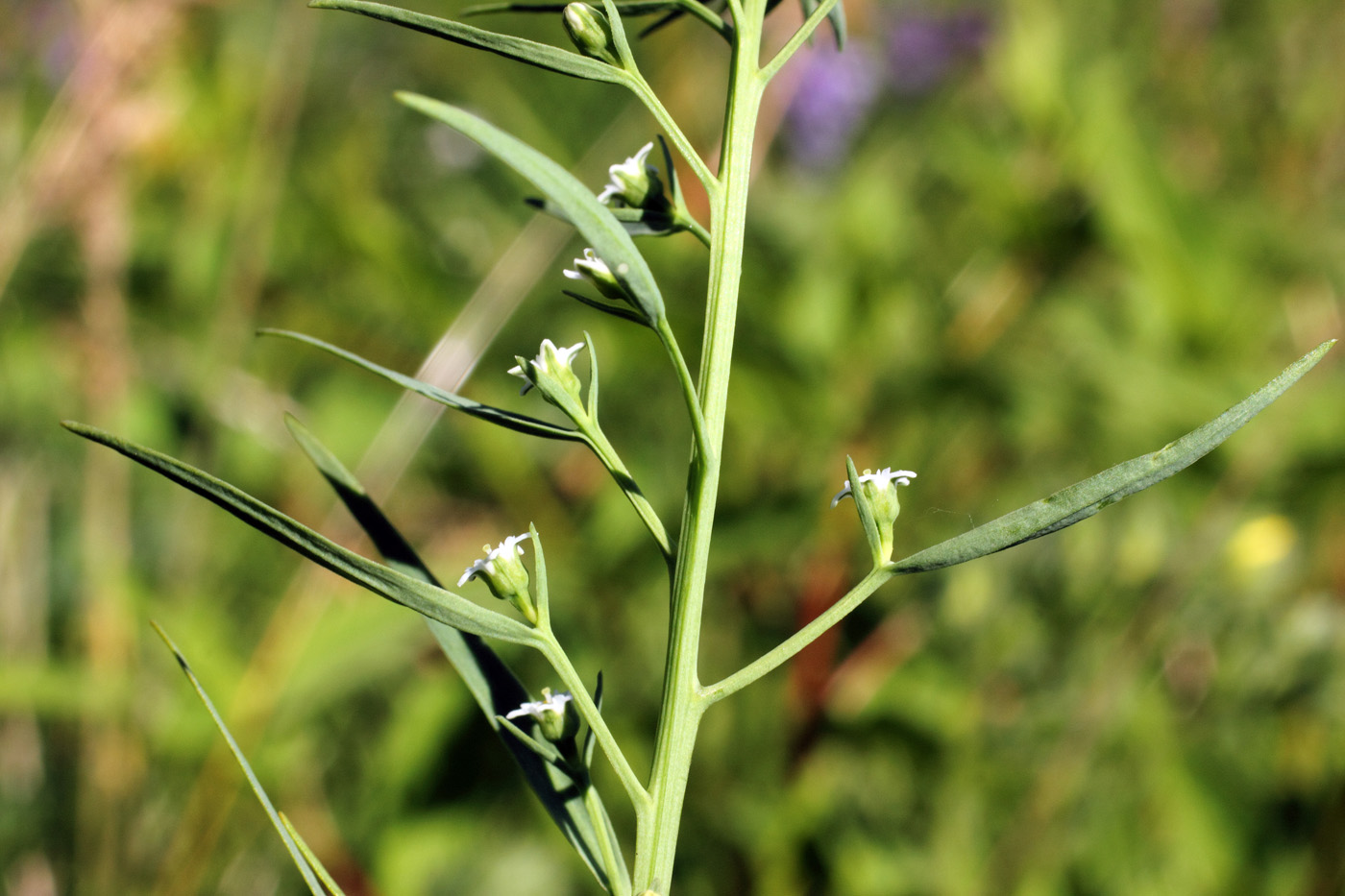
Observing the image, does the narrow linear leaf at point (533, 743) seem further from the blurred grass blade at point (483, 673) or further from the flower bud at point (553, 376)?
the flower bud at point (553, 376)

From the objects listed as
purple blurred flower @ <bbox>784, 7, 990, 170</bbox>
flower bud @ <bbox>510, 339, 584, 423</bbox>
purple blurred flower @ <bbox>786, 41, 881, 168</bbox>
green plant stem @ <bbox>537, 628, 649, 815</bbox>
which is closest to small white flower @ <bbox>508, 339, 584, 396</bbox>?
flower bud @ <bbox>510, 339, 584, 423</bbox>

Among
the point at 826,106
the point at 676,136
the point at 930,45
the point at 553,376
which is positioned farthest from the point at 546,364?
the point at 930,45

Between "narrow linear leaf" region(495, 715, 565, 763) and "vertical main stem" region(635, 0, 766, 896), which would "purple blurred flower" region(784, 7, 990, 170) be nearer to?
"vertical main stem" region(635, 0, 766, 896)

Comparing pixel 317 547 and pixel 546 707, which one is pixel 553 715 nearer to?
pixel 546 707

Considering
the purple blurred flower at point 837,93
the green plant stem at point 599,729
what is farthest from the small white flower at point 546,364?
the purple blurred flower at point 837,93

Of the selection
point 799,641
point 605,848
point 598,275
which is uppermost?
point 598,275

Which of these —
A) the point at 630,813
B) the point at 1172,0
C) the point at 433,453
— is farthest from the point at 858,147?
the point at 630,813
